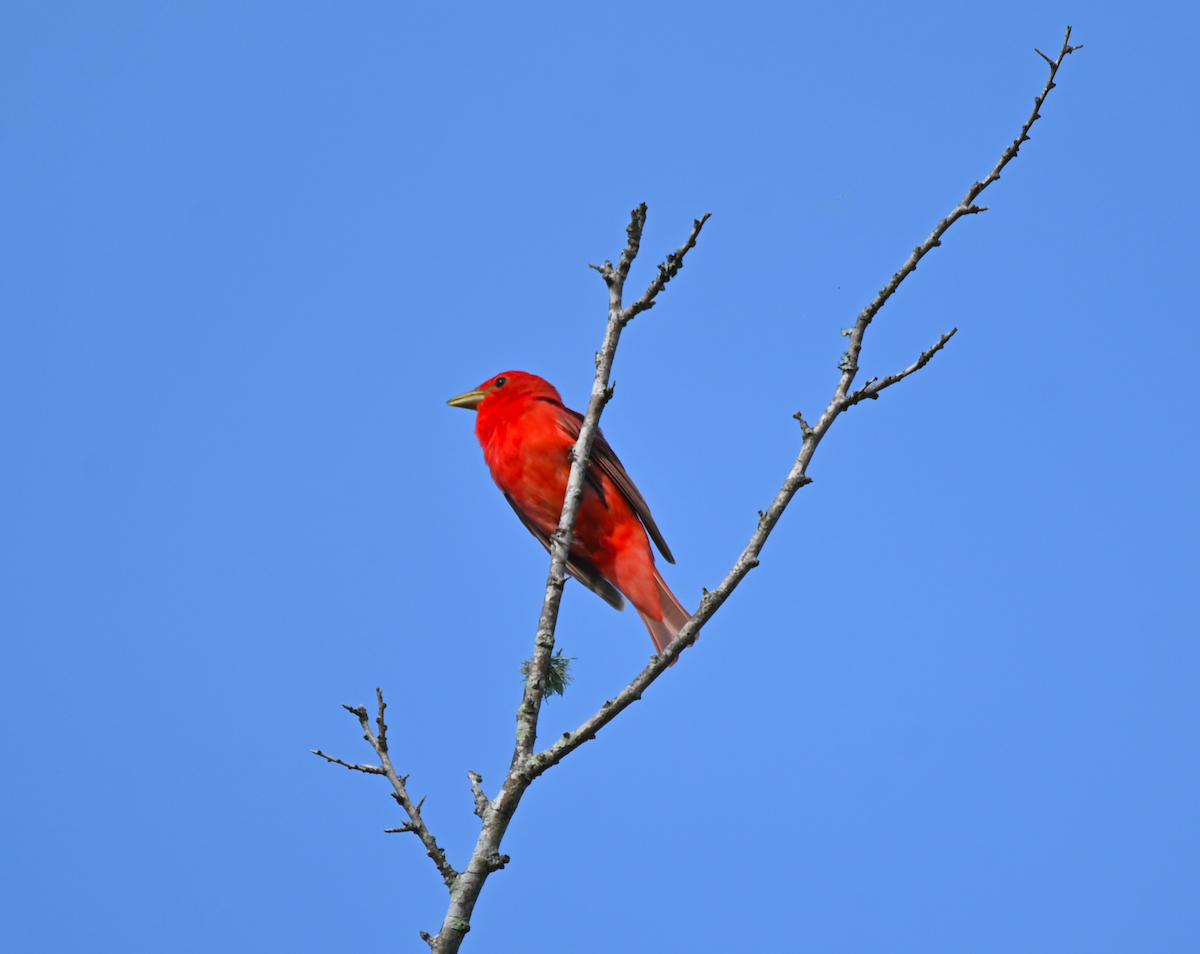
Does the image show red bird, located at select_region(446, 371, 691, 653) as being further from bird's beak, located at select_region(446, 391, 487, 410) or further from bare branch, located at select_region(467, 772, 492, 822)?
bare branch, located at select_region(467, 772, 492, 822)

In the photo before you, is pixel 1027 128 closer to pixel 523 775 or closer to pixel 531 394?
pixel 523 775

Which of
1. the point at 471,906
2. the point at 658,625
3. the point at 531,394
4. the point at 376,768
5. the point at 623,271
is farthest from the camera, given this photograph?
the point at 531,394

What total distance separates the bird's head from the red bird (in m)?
0.21

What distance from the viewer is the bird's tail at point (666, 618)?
5301mm

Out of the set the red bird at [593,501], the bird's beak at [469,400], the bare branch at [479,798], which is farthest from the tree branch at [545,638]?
the bird's beak at [469,400]

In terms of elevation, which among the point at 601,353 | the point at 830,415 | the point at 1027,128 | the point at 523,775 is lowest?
the point at 523,775

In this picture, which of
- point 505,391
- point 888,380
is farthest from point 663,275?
point 505,391

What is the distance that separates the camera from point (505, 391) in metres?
5.96

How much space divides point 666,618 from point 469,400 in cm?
181

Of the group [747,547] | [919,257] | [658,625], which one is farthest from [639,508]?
[919,257]

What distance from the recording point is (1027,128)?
3346mm

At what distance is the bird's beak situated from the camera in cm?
615

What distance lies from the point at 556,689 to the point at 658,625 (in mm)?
1508

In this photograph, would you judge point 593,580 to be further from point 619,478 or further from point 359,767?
point 359,767
